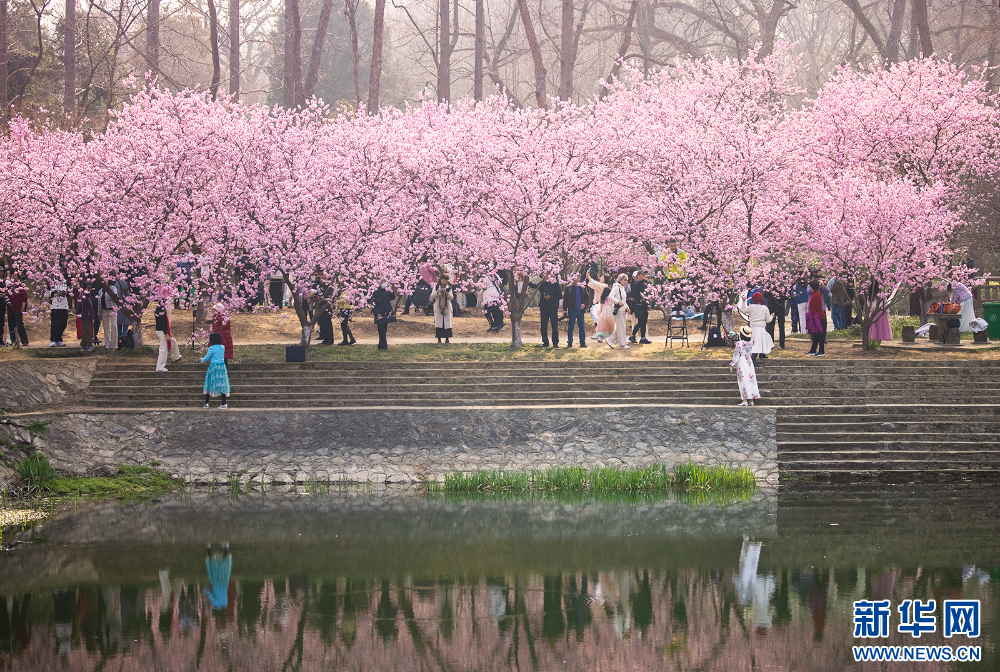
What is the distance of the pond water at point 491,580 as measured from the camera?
1091 centimetres

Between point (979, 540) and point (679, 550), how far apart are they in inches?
155

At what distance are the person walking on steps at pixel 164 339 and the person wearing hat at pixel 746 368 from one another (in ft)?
37.3

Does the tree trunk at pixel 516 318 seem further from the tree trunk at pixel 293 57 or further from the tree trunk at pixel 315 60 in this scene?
the tree trunk at pixel 315 60

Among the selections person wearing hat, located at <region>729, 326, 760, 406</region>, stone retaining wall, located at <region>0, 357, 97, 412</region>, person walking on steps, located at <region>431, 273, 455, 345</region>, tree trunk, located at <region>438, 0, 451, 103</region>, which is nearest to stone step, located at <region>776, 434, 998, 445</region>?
person wearing hat, located at <region>729, 326, 760, 406</region>

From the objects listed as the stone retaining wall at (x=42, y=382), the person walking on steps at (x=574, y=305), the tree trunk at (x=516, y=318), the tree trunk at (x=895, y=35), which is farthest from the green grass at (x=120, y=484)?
the tree trunk at (x=895, y=35)

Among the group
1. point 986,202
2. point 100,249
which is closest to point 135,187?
point 100,249

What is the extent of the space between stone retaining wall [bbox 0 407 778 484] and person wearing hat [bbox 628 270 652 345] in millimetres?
6740

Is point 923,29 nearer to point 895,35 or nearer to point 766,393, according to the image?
point 895,35

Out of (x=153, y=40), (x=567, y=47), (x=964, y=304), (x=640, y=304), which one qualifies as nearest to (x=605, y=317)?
(x=640, y=304)

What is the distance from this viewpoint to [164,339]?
23281 mm

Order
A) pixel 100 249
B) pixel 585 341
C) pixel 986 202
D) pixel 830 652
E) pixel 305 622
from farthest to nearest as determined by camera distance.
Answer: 1. pixel 986 202
2. pixel 585 341
3. pixel 100 249
4. pixel 305 622
5. pixel 830 652

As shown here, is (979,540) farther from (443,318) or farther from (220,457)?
(443,318)

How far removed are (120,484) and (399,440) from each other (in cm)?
495

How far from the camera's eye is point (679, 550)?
14898mm
